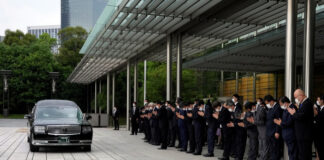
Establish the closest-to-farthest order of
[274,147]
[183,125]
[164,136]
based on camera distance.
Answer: [274,147]
[183,125]
[164,136]

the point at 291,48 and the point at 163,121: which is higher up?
Answer: the point at 291,48

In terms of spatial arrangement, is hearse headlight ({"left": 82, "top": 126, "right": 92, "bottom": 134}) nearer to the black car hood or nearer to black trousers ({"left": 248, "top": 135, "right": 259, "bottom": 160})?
the black car hood

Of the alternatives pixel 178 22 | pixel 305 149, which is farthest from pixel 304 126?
pixel 178 22

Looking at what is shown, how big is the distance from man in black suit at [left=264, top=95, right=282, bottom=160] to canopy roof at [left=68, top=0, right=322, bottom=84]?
544 cm

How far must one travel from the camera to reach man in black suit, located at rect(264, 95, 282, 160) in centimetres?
1137

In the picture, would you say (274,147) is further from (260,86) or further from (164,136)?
(260,86)

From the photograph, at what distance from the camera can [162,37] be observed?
23.5 meters

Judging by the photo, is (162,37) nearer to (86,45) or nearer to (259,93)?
(86,45)

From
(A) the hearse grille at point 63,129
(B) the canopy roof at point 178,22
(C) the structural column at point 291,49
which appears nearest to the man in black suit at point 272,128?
(C) the structural column at point 291,49

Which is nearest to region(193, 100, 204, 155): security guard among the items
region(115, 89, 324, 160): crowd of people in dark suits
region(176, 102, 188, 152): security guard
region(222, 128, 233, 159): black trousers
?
region(115, 89, 324, 160): crowd of people in dark suits

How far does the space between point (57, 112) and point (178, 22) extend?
20.9 ft

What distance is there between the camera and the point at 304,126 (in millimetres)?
9945

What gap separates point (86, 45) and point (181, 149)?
475 inches

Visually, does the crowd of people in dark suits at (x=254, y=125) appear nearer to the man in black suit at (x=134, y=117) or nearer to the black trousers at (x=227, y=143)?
the black trousers at (x=227, y=143)
